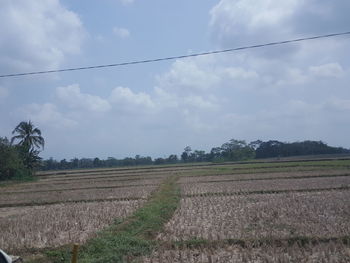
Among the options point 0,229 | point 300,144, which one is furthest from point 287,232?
point 300,144

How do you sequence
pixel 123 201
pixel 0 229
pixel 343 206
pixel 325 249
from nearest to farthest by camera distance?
Result: pixel 325 249 < pixel 0 229 < pixel 343 206 < pixel 123 201

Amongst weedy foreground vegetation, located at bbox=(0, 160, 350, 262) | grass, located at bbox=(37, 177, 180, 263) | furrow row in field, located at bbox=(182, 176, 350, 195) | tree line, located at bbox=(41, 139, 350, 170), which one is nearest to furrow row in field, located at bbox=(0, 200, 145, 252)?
weedy foreground vegetation, located at bbox=(0, 160, 350, 262)

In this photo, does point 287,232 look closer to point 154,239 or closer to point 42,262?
point 154,239

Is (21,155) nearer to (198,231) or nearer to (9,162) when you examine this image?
(9,162)

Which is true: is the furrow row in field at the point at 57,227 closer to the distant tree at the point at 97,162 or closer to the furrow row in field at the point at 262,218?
the furrow row in field at the point at 262,218

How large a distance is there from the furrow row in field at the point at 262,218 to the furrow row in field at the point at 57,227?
2.42 metres

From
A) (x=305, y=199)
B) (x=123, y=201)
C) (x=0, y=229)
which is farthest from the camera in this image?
(x=123, y=201)

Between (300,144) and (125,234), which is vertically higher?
(300,144)

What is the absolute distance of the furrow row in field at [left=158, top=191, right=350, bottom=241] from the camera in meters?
10.6

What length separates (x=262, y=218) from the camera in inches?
517

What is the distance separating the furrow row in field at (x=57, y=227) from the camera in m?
11.1

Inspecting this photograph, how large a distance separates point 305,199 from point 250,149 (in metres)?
81.7

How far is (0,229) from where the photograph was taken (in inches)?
546

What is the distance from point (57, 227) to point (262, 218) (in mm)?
6784
